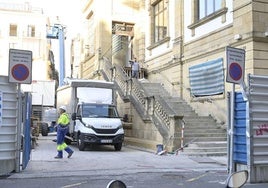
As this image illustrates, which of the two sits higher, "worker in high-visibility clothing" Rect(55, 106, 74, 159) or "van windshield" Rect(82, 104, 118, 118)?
"van windshield" Rect(82, 104, 118, 118)

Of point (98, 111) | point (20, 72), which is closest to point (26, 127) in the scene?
point (20, 72)

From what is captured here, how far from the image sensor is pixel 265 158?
10.0 m

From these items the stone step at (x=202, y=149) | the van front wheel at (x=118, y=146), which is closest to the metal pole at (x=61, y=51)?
the van front wheel at (x=118, y=146)

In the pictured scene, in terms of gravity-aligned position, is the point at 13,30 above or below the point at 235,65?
above

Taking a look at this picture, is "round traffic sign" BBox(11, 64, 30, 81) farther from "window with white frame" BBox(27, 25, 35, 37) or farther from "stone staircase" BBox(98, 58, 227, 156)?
"window with white frame" BBox(27, 25, 35, 37)

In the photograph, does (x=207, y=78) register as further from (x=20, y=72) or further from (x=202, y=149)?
(x=20, y=72)

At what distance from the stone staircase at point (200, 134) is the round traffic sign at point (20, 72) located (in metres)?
8.02

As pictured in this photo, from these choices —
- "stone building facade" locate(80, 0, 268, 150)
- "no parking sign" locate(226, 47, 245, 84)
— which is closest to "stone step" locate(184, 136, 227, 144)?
"stone building facade" locate(80, 0, 268, 150)

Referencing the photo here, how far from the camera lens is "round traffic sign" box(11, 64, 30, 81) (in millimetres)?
11055

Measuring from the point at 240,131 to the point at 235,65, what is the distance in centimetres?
153

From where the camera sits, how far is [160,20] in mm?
29625

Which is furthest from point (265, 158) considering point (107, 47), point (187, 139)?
point (107, 47)

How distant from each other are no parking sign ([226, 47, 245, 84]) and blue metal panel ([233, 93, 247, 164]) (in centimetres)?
50

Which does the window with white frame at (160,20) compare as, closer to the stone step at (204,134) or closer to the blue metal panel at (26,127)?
the stone step at (204,134)
